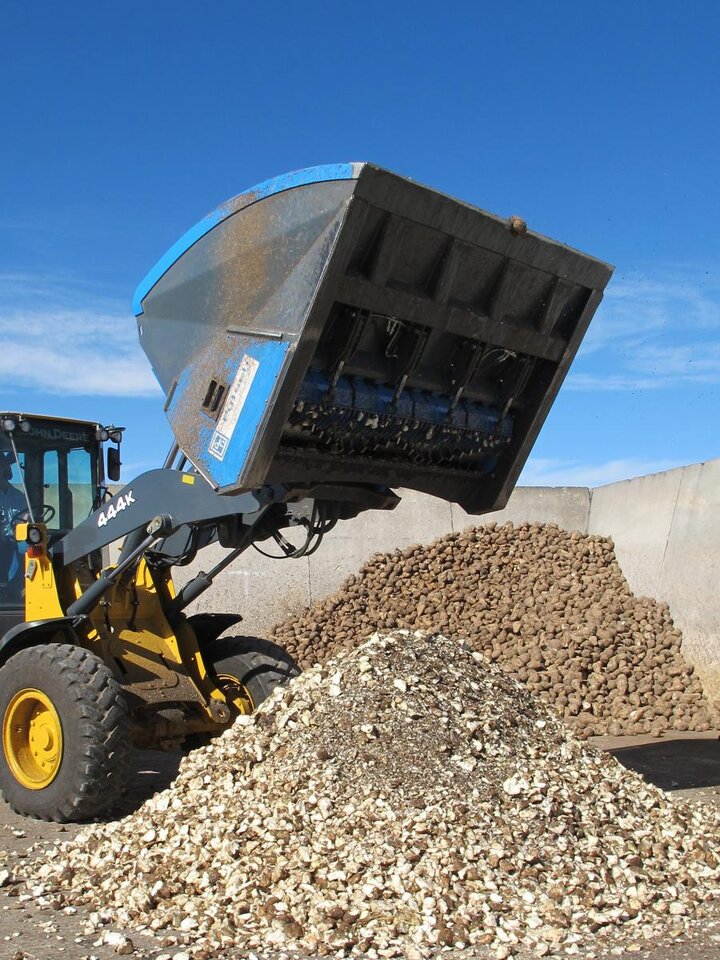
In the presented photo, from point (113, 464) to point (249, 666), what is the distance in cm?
172

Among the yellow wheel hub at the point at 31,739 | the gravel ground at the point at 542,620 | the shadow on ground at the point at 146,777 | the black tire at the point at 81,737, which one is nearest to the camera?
the black tire at the point at 81,737

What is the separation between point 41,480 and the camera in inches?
274

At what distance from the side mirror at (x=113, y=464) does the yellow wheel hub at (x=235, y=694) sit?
1582 mm

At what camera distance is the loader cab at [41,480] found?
6773 mm

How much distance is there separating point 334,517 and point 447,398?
3.35ft

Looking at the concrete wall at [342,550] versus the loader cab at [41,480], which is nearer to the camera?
the loader cab at [41,480]

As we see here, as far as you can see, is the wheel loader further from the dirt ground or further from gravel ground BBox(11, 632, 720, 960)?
gravel ground BBox(11, 632, 720, 960)

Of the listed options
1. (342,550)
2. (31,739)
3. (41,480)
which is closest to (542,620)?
(342,550)

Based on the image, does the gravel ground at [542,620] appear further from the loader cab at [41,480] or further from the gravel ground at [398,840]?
the loader cab at [41,480]

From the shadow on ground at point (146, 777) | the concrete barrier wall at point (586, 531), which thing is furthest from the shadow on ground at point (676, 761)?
the shadow on ground at point (146, 777)

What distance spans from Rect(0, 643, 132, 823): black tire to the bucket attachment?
1375 millimetres

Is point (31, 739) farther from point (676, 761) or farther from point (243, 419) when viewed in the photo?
point (676, 761)

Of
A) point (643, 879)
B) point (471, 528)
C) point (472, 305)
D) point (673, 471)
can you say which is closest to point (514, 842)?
point (643, 879)

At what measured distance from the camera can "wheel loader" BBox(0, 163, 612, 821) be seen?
4.97m
